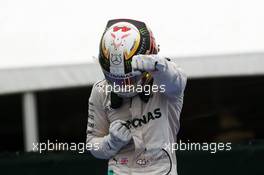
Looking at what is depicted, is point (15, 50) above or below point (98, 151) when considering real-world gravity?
above

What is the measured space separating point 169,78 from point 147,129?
0.50 feet

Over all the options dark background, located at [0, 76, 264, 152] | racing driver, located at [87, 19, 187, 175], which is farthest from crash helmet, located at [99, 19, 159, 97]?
dark background, located at [0, 76, 264, 152]

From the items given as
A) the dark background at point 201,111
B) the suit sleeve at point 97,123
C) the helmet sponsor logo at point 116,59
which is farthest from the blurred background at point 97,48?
the helmet sponsor logo at point 116,59

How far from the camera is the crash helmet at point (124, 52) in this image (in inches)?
50.0

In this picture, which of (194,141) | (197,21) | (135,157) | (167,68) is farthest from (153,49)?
(194,141)

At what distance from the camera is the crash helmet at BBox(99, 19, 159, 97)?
4.17 feet

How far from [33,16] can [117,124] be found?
0.95m

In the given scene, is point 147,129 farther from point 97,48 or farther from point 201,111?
point 201,111

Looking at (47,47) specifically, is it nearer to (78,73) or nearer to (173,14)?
(78,73)

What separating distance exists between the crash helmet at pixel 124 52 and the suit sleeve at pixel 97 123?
0.08 meters

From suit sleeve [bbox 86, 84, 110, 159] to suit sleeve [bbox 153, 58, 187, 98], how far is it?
0.17 meters

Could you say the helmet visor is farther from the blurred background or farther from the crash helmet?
the blurred background

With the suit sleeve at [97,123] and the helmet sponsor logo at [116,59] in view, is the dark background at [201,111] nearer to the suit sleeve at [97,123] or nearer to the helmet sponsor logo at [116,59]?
the suit sleeve at [97,123]

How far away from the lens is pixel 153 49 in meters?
1.30
